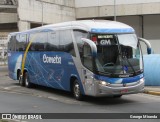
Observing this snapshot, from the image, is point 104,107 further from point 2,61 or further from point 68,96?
point 2,61

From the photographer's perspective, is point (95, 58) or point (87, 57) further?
point (87, 57)

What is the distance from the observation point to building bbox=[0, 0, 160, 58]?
55.8 m

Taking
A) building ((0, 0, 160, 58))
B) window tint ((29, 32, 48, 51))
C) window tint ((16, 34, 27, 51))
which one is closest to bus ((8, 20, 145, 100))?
window tint ((29, 32, 48, 51))

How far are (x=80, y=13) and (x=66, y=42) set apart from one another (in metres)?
49.2

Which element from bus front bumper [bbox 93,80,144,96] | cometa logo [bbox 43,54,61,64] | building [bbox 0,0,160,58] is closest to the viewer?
bus front bumper [bbox 93,80,144,96]

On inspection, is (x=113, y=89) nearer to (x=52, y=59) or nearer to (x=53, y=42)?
(x=52, y=59)

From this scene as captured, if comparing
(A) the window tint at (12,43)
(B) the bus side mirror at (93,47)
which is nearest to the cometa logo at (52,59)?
(B) the bus side mirror at (93,47)

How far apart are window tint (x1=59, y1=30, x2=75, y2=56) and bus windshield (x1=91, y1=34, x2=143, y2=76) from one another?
5.55 feet

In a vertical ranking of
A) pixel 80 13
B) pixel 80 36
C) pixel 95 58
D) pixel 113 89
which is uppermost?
pixel 80 13

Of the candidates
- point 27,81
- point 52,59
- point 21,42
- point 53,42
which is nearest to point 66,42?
point 53,42

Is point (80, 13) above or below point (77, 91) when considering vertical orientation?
above

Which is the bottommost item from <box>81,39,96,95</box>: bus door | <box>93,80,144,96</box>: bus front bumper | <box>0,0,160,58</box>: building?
<box>93,80,144,96</box>: bus front bumper

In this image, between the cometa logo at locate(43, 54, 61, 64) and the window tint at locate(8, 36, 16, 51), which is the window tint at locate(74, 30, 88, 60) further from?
the window tint at locate(8, 36, 16, 51)

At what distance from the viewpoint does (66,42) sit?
55.9ft
